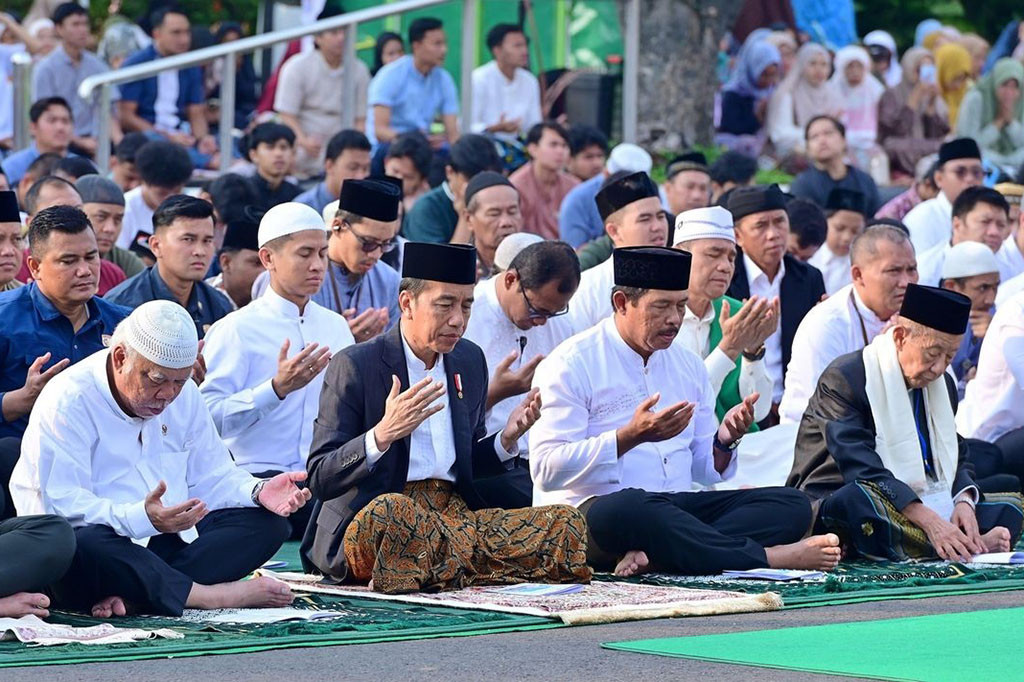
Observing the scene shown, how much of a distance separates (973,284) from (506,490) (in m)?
3.75

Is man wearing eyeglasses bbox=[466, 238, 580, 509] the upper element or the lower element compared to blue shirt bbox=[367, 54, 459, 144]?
lower

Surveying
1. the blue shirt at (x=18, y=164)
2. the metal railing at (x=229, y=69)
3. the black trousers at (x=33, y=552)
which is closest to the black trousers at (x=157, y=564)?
the black trousers at (x=33, y=552)

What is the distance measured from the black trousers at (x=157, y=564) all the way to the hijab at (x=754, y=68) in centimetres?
1006

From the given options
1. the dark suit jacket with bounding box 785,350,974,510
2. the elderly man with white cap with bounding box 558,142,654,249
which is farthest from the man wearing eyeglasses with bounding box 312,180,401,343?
the elderly man with white cap with bounding box 558,142,654,249

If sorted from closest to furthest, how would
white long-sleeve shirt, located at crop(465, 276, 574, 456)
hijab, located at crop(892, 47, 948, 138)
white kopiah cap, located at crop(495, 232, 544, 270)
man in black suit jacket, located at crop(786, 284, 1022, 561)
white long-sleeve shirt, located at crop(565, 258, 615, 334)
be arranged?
man in black suit jacket, located at crop(786, 284, 1022, 561), white long-sleeve shirt, located at crop(465, 276, 574, 456), white kopiah cap, located at crop(495, 232, 544, 270), white long-sleeve shirt, located at crop(565, 258, 615, 334), hijab, located at crop(892, 47, 948, 138)

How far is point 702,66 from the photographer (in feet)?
52.9

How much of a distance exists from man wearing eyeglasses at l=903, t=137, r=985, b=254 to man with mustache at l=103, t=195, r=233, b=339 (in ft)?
16.5

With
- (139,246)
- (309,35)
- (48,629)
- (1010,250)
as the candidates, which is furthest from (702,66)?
(48,629)

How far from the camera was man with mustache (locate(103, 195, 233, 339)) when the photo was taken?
344 inches

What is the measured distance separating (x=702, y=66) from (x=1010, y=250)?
5.17m

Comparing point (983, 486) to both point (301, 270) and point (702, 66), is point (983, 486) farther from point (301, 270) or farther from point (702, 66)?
point (702, 66)

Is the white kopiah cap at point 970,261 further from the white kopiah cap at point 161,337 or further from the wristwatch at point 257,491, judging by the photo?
the white kopiah cap at point 161,337

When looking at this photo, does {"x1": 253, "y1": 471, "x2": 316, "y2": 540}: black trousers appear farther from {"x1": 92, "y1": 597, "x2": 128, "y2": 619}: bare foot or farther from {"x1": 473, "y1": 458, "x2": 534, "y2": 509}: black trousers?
{"x1": 92, "y1": 597, "x2": 128, "y2": 619}: bare foot

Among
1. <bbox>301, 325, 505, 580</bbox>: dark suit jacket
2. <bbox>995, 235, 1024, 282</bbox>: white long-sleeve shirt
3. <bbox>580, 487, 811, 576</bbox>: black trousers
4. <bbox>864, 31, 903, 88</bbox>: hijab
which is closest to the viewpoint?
<bbox>301, 325, 505, 580</bbox>: dark suit jacket
